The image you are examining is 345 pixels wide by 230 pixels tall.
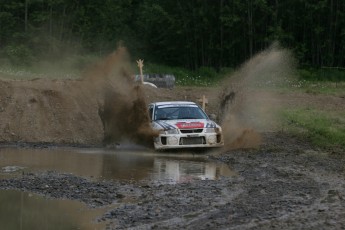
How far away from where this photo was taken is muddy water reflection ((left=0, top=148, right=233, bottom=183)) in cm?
1556

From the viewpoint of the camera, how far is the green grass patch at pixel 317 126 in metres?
21.1

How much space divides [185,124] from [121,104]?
13.5 feet

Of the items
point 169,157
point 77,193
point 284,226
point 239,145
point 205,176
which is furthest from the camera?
point 239,145

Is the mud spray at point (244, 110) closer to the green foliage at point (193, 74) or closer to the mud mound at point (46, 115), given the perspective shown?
the mud mound at point (46, 115)

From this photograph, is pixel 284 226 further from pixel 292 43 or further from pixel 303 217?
pixel 292 43

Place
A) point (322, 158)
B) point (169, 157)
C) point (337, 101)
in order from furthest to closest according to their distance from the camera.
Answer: point (337, 101)
point (169, 157)
point (322, 158)

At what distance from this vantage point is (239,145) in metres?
20.6

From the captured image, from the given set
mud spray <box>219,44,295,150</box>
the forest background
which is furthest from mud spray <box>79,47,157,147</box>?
the forest background

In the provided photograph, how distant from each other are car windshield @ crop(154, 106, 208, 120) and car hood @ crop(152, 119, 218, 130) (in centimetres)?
72

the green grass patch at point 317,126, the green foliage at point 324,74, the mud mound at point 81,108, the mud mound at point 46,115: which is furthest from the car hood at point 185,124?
the green foliage at point 324,74

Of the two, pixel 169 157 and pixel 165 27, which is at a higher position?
pixel 165 27

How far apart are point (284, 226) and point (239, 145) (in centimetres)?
1087

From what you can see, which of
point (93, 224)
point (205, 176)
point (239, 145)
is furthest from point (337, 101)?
point (93, 224)

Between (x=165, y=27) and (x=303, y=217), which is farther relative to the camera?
(x=165, y=27)
